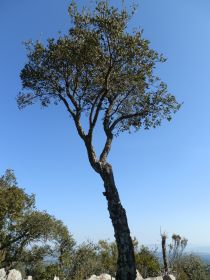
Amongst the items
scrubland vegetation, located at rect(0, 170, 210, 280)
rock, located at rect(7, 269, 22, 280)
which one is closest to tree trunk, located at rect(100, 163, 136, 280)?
scrubland vegetation, located at rect(0, 170, 210, 280)

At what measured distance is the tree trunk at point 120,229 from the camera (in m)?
17.7

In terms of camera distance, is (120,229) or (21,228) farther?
(21,228)

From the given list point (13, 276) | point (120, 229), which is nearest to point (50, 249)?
point (13, 276)

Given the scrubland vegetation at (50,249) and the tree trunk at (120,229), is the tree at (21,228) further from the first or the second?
the tree trunk at (120,229)

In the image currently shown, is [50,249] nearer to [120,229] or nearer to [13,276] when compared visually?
[13,276]

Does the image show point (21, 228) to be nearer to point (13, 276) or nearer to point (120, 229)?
point (13, 276)

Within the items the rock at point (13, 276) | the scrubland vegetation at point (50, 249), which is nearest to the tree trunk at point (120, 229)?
the scrubland vegetation at point (50, 249)

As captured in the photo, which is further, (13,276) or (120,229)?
(13,276)

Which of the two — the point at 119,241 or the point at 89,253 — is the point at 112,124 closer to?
the point at 119,241

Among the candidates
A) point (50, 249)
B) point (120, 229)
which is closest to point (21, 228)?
point (50, 249)

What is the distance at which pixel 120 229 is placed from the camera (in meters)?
18.6

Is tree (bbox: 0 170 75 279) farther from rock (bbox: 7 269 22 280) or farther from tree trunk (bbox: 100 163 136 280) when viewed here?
tree trunk (bbox: 100 163 136 280)

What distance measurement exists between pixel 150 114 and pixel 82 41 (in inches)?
254

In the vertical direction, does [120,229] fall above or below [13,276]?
below
